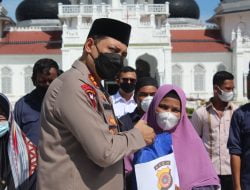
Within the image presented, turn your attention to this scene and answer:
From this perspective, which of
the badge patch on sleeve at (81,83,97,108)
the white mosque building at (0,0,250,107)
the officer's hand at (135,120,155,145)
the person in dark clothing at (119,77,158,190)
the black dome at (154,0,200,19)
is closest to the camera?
the badge patch on sleeve at (81,83,97,108)

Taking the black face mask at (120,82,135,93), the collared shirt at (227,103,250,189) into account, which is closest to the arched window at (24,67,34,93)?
the black face mask at (120,82,135,93)

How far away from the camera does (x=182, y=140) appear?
3.83m

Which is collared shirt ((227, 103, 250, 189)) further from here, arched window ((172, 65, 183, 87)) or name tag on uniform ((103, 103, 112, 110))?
arched window ((172, 65, 183, 87))

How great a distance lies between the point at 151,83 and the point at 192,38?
119ft

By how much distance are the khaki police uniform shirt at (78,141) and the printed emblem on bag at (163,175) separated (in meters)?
0.41

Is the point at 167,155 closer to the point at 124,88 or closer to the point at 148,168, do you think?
the point at 148,168

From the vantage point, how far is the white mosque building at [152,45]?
3662cm

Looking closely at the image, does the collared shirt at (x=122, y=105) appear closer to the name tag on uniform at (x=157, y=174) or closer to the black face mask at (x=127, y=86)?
the black face mask at (x=127, y=86)

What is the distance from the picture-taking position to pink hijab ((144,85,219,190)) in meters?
3.79

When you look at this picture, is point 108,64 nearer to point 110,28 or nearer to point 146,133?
point 110,28

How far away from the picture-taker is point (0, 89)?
39562mm

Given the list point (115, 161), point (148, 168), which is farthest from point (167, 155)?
point (115, 161)

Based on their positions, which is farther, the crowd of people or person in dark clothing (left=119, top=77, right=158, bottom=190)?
person in dark clothing (left=119, top=77, right=158, bottom=190)

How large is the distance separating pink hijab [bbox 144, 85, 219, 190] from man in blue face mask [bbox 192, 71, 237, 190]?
1.80m
